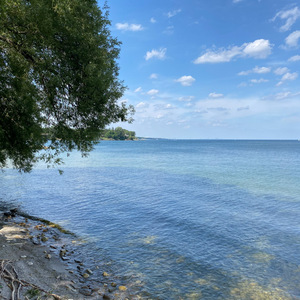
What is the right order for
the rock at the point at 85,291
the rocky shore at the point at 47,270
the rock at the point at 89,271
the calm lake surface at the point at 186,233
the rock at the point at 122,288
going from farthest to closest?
the rock at the point at 89,271, the calm lake surface at the point at 186,233, the rock at the point at 122,288, the rock at the point at 85,291, the rocky shore at the point at 47,270

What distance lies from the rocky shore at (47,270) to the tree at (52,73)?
4950mm

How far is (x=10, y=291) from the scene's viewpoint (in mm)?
7488

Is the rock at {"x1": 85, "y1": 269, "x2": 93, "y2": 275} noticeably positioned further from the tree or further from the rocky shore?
the tree

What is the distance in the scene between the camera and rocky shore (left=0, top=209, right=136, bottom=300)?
26.5 ft

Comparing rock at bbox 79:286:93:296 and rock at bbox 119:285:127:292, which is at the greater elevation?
rock at bbox 79:286:93:296

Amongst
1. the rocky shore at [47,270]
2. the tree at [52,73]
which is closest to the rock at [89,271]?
the rocky shore at [47,270]

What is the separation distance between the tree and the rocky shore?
4950 mm

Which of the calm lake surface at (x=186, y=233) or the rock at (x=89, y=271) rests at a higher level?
the rock at (x=89, y=271)

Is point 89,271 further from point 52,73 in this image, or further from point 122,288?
point 52,73

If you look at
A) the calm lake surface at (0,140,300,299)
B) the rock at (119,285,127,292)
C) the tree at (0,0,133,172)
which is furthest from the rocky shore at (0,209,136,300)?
the tree at (0,0,133,172)

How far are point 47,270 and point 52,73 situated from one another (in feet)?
31.0

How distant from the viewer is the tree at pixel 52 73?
1114cm

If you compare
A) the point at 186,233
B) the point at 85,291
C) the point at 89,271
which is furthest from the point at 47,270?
the point at 186,233

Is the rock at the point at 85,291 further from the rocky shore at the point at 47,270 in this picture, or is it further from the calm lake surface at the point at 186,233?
the calm lake surface at the point at 186,233
